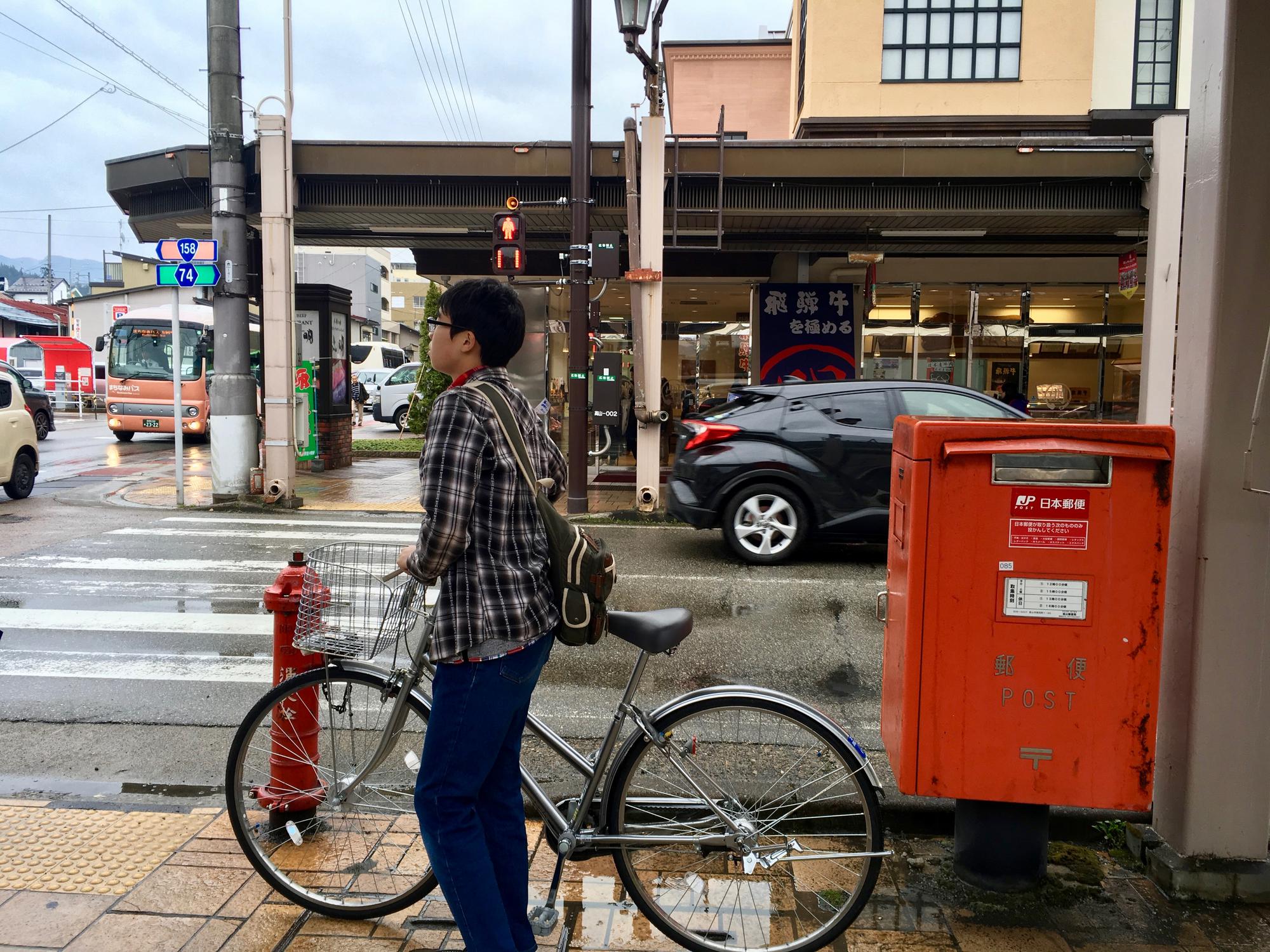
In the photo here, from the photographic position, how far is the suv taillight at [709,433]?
9.23 meters

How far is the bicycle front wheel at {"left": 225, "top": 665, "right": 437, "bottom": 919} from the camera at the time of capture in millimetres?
3100

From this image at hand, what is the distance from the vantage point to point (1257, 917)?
3076 millimetres

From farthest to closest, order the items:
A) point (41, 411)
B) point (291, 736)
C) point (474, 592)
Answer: point (41, 411) < point (291, 736) < point (474, 592)

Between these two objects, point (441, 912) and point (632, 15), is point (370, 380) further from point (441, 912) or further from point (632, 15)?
point (441, 912)

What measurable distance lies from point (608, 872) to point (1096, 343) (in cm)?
1799

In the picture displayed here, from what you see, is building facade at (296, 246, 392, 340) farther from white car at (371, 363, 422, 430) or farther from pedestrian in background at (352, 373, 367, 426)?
white car at (371, 363, 422, 430)

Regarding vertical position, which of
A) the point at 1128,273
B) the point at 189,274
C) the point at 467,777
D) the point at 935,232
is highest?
the point at 935,232

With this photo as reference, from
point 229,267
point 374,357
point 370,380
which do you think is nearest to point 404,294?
point 374,357

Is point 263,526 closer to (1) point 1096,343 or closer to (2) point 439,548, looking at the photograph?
(2) point 439,548

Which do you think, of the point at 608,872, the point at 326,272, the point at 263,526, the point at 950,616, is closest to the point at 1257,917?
the point at 950,616

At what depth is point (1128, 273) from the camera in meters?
14.8

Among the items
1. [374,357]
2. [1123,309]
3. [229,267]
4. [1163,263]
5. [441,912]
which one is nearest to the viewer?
[441,912]

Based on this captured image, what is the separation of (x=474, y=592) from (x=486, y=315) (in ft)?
2.38

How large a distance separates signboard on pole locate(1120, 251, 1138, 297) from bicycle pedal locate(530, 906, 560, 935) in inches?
579
